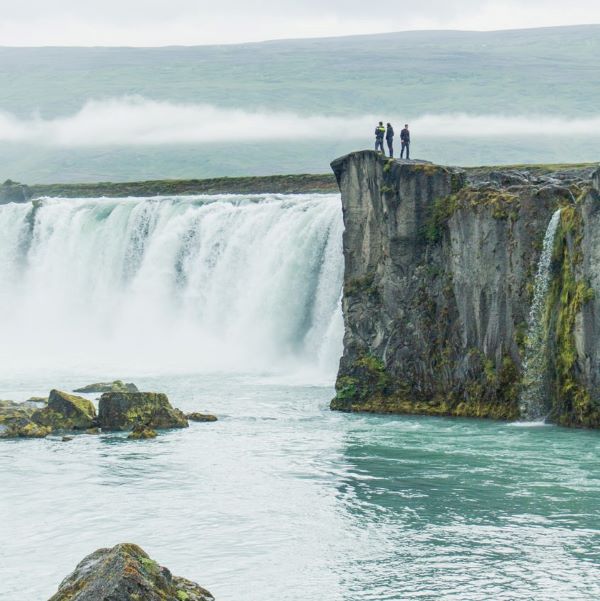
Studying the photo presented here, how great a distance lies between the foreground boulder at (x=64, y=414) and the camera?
4241 centimetres

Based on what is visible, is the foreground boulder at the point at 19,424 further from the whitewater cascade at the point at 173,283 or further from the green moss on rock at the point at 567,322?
the green moss on rock at the point at 567,322

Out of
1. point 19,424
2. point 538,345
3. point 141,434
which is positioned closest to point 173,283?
point 19,424

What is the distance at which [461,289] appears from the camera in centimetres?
4512

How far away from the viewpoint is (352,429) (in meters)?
42.3

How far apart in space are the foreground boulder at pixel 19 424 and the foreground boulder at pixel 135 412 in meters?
1.90

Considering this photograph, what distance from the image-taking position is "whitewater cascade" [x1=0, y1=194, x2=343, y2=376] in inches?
2360

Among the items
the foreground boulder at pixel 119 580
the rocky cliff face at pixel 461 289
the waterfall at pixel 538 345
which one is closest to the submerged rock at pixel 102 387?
the rocky cliff face at pixel 461 289

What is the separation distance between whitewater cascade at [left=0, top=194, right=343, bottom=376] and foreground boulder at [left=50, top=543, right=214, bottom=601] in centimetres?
3548

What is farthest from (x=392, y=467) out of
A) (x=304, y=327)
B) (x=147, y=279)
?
(x=147, y=279)

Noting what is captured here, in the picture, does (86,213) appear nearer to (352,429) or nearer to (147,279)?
(147,279)

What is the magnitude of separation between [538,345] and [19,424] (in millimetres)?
16285

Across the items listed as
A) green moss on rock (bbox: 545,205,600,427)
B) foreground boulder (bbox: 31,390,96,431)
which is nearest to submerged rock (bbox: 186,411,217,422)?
foreground boulder (bbox: 31,390,96,431)

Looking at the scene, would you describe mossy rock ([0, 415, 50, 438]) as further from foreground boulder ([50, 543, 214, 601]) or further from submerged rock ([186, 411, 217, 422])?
foreground boulder ([50, 543, 214, 601])

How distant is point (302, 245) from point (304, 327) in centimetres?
370
